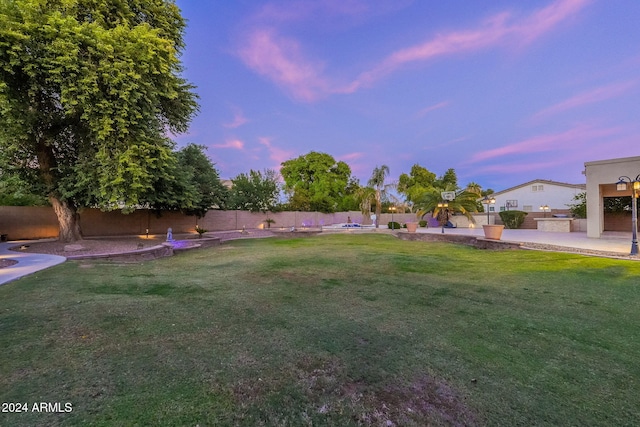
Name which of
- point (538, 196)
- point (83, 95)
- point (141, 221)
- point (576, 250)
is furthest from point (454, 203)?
point (83, 95)

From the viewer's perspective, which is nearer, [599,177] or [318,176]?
[599,177]

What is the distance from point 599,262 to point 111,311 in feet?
38.0

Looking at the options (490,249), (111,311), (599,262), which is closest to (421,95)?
(490,249)

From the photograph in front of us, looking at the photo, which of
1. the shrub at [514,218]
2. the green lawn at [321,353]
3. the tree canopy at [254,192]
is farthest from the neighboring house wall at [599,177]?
the tree canopy at [254,192]

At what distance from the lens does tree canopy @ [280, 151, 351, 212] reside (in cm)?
3691

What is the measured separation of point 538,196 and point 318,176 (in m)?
24.8

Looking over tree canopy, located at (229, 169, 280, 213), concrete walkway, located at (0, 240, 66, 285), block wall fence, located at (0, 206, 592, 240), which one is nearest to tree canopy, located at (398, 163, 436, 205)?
block wall fence, located at (0, 206, 592, 240)

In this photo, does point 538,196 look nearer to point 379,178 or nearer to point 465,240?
point 379,178

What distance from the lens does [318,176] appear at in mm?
38094

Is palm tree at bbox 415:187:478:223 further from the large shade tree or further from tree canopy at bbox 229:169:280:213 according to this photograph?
the large shade tree

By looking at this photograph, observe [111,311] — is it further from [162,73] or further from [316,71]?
[316,71]

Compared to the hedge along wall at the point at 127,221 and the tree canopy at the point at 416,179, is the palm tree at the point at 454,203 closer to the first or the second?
the hedge along wall at the point at 127,221

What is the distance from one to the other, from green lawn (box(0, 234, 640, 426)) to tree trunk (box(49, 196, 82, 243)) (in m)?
7.26

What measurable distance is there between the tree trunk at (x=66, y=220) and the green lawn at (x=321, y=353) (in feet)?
23.8
